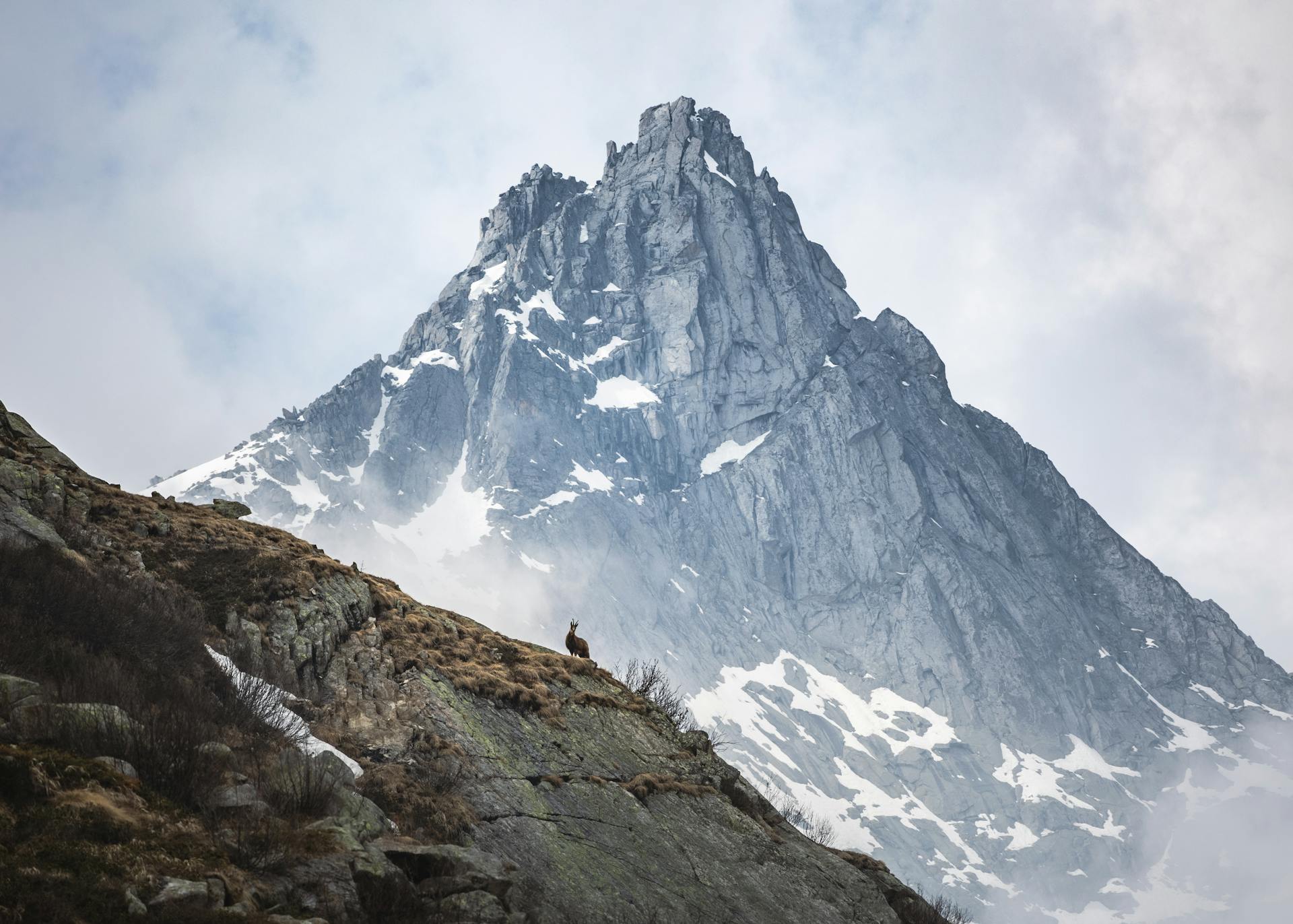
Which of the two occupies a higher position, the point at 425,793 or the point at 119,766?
the point at 425,793

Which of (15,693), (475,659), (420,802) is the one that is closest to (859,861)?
(475,659)

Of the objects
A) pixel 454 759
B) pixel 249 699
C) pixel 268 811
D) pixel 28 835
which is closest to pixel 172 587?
pixel 249 699

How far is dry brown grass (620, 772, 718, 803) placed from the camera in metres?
26.1

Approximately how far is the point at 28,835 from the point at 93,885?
145 cm

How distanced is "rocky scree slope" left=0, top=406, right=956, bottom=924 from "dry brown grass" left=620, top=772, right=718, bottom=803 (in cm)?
8

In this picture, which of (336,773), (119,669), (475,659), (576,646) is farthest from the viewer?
(576,646)

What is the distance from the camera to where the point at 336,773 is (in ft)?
60.8

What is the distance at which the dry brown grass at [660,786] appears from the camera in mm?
26109

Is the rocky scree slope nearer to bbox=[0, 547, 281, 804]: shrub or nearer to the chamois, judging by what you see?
bbox=[0, 547, 281, 804]: shrub

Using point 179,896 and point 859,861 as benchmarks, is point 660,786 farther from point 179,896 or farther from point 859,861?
point 179,896

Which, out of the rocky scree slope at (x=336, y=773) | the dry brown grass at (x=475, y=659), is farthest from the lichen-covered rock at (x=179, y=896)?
the dry brown grass at (x=475, y=659)

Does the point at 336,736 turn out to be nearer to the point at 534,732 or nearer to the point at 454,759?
the point at 454,759

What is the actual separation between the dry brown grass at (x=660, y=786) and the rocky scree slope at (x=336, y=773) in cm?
8

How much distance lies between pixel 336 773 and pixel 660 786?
1125cm
